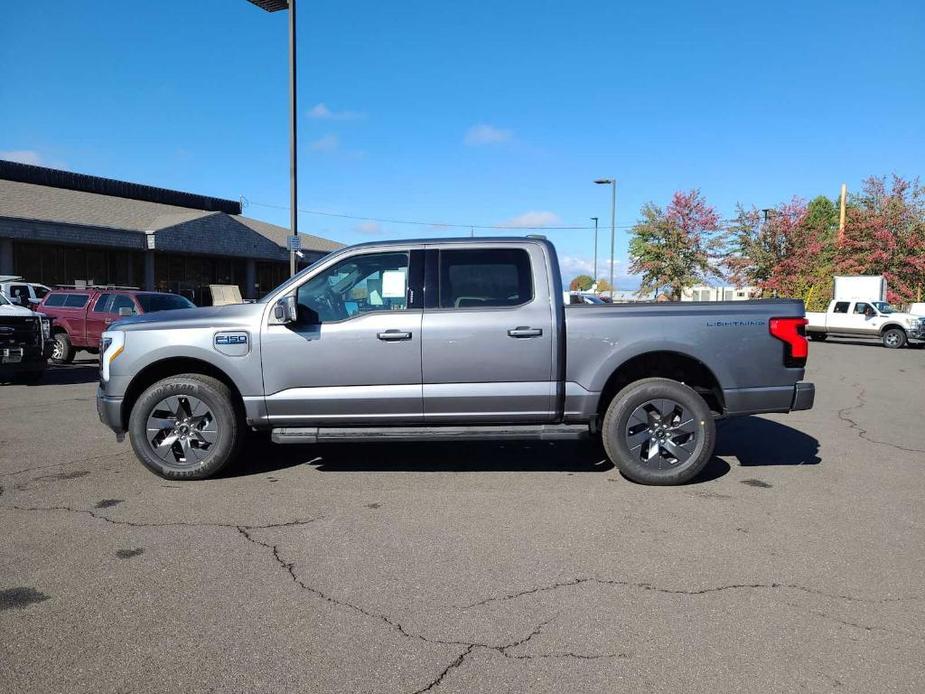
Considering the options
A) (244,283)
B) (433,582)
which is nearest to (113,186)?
(244,283)

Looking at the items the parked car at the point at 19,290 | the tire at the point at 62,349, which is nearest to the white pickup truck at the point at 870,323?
the tire at the point at 62,349

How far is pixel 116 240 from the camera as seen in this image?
97.0 feet

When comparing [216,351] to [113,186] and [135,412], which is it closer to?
[135,412]

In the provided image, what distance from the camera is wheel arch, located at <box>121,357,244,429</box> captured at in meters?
5.75

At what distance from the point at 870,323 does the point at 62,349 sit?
1009 inches

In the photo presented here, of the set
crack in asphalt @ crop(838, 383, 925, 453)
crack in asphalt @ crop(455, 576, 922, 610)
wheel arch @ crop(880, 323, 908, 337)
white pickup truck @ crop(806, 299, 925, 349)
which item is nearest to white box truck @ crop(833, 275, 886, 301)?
white pickup truck @ crop(806, 299, 925, 349)

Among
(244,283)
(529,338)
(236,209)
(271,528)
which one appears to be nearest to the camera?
(271,528)

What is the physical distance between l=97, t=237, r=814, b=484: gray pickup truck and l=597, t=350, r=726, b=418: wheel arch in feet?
0.15

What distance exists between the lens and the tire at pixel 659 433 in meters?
5.55

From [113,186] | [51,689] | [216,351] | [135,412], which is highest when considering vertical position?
[113,186]

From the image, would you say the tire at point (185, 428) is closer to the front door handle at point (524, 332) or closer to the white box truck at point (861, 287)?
the front door handle at point (524, 332)

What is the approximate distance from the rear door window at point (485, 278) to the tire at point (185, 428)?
2048mm

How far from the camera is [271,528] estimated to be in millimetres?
4555

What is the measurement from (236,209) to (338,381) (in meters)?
50.0
